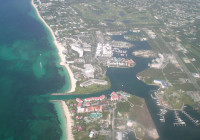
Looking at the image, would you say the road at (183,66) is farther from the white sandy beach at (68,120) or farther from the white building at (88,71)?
the white sandy beach at (68,120)

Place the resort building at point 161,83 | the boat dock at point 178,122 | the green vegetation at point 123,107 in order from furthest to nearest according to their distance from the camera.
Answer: the resort building at point 161,83, the green vegetation at point 123,107, the boat dock at point 178,122

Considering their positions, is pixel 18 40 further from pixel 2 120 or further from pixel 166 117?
pixel 166 117

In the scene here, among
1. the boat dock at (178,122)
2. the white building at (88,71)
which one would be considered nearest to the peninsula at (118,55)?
the white building at (88,71)

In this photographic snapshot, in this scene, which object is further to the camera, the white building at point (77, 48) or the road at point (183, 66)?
the white building at point (77, 48)

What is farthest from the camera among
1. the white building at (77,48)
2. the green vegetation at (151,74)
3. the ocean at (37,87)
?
the white building at (77,48)

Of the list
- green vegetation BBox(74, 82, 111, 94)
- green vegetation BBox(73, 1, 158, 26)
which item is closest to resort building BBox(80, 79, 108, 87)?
green vegetation BBox(74, 82, 111, 94)

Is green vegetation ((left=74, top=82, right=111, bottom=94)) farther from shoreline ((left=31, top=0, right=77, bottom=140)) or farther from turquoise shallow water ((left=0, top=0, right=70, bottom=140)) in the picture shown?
turquoise shallow water ((left=0, top=0, right=70, bottom=140))

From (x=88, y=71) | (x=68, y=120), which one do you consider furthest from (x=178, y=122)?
(x=88, y=71)

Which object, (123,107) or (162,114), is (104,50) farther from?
(162,114)
